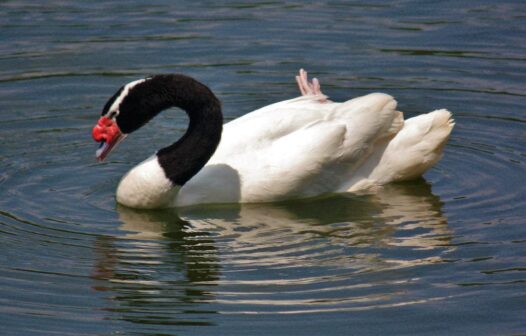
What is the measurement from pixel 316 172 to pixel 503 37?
5171 mm

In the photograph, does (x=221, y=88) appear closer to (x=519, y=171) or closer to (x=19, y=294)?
(x=519, y=171)

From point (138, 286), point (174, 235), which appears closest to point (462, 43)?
point (174, 235)

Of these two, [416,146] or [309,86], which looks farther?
[309,86]

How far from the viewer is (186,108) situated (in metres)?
10.9

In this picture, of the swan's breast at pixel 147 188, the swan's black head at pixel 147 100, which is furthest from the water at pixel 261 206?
the swan's black head at pixel 147 100

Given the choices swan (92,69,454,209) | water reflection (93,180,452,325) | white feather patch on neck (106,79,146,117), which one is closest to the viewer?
water reflection (93,180,452,325)

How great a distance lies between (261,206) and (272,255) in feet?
4.19

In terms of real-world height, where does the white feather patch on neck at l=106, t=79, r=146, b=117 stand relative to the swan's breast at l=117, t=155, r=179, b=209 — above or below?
above

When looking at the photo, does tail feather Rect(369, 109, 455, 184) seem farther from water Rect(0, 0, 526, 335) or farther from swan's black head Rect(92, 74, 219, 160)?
swan's black head Rect(92, 74, 219, 160)

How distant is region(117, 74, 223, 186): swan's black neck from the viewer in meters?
10.7

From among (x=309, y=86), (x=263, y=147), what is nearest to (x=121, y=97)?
(x=263, y=147)

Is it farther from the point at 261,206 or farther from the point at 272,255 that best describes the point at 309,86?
the point at 272,255

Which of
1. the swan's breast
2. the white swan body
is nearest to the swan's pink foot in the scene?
the white swan body

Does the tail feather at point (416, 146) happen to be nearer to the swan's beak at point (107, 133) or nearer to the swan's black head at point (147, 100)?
the swan's black head at point (147, 100)
